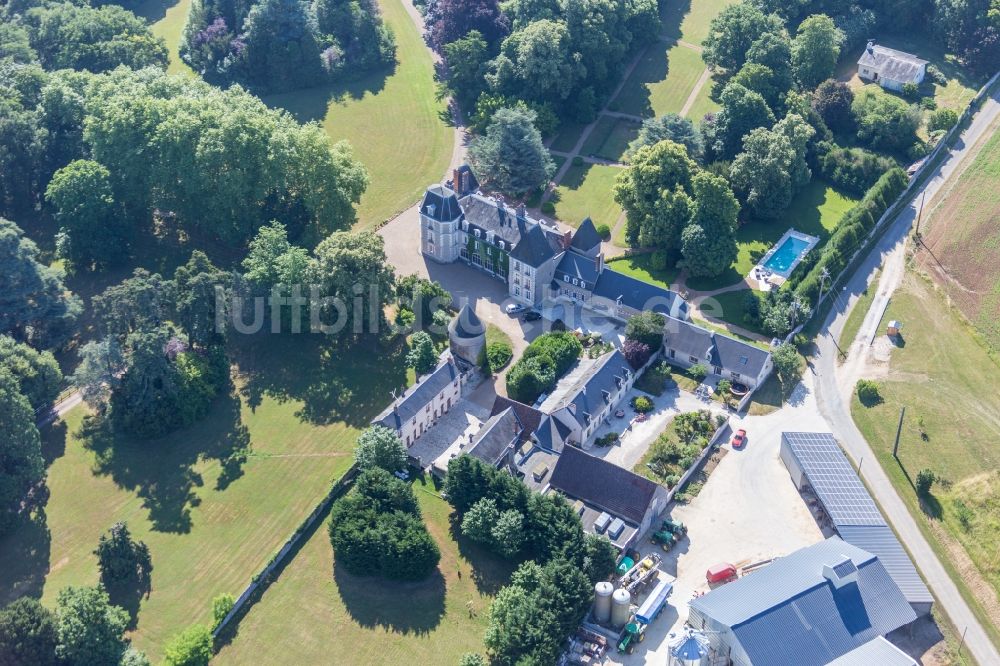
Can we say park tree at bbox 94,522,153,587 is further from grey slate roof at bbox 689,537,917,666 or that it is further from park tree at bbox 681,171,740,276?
park tree at bbox 681,171,740,276

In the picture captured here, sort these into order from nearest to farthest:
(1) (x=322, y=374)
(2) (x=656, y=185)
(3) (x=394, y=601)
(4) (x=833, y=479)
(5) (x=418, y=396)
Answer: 1. (3) (x=394, y=601)
2. (4) (x=833, y=479)
3. (5) (x=418, y=396)
4. (1) (x=322, y=374)
5. (2) (x=656, y=185)

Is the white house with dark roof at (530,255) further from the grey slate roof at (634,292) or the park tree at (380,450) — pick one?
the park tree at (380,450)

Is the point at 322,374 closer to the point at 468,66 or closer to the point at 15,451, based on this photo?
the point at 15,451

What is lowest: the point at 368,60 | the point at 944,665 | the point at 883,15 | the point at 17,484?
the point at 17,484

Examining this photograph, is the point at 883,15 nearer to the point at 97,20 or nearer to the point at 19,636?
the point at 97,20

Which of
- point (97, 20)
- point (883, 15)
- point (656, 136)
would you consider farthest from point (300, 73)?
point (883, 15)

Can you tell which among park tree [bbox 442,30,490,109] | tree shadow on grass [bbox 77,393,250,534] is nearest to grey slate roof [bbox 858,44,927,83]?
park tree [bbox 442,30,490,109]

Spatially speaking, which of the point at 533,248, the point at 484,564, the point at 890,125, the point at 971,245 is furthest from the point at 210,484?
the point at 890,125
